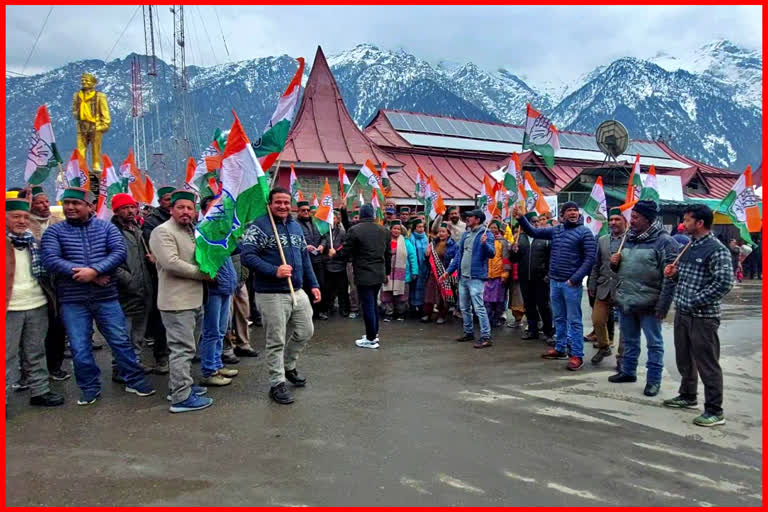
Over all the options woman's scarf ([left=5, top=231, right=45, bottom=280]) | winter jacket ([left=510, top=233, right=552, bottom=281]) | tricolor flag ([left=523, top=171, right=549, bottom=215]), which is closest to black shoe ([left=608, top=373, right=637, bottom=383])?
winter jacket ([left=510, top=233, right=552, bottom=281])

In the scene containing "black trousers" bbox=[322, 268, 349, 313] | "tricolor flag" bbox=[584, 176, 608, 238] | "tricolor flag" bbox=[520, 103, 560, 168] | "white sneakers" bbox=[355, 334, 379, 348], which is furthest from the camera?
"black trousers" bbox=[322, 268, 349, 313]

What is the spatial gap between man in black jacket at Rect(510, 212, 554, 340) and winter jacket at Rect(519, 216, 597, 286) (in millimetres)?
1022

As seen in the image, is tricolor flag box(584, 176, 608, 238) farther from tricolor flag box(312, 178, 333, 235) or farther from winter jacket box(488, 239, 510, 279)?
tricolor flag box(312, 178, 333, 235)

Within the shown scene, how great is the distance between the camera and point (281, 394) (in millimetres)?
4719

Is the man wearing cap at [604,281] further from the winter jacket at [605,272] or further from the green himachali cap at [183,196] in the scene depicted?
the green himachali cap at [183,196]

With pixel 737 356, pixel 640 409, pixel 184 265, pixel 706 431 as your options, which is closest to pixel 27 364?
pixel 184 265

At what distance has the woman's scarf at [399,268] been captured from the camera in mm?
8812

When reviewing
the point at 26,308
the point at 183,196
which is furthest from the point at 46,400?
the point at 183,196

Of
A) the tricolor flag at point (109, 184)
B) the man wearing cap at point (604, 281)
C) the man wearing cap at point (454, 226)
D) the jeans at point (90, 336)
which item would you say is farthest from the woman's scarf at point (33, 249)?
the man wearing cap at point (454, 226)

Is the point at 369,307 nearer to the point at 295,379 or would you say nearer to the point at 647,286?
the point at 295,379

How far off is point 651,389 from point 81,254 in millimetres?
5718

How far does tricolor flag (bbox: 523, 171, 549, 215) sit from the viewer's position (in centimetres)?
777

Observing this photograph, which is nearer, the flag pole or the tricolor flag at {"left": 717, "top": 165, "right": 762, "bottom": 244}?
the flag pole

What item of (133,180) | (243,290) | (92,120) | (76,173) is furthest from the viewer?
(92,120)
